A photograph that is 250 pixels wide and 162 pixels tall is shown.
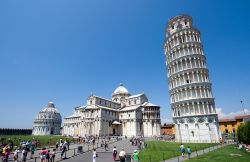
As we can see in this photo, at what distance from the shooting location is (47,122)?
122m

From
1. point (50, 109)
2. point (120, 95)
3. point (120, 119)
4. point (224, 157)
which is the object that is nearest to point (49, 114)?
point (50, 109)

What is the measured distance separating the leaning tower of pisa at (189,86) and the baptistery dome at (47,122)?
105 meters

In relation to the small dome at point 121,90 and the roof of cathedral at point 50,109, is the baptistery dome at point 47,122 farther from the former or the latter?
the small dome at point 121,90

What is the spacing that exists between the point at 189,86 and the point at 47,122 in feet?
367

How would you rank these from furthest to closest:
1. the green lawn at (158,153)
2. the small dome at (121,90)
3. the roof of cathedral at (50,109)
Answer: the roof of cathedral at (50,109) → the small dome at (121,90) → the green lawn at (158,153)

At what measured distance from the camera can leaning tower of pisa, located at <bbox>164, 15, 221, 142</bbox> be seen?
134ft

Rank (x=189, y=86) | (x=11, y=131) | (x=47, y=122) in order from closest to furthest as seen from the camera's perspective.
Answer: (x=189, y=86)
(x=11, y=131)
(x=47, y=122)

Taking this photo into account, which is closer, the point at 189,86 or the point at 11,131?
the point at 189,86

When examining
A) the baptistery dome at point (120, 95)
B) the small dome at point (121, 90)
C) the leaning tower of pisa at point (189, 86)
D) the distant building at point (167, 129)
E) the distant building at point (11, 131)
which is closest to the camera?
the leaning tower of pisa at point (189, 86)

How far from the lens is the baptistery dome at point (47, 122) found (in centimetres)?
12100

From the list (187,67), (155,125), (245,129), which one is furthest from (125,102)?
(245,129)

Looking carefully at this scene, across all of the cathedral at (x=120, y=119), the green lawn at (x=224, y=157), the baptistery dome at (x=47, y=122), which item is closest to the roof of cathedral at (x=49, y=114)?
the baptistery dome at (x=47, y=122)

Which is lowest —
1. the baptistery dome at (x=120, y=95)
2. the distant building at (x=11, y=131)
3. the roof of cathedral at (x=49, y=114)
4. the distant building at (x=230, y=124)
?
the distant building at (x=11, y=131)

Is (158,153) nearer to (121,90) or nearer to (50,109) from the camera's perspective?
(121,90)
